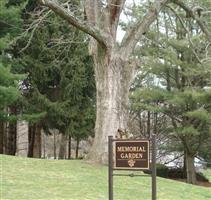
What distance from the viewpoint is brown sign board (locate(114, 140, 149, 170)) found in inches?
265

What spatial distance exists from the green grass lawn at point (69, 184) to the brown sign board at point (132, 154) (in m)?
1.99

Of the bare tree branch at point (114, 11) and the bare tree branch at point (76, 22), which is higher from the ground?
the bare tree branch at point (114, 11)

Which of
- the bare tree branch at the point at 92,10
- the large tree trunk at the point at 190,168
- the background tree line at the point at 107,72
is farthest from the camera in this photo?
the large tree trunk at the point at 190,168

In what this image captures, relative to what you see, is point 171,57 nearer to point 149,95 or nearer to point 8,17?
point 149,95

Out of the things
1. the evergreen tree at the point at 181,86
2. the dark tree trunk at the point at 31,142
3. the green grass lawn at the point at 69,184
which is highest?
the evergreen tree at the point at 181,86

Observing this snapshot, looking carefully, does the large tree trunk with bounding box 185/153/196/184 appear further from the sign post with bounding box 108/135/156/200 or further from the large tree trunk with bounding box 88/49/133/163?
the sign post with bounding box 108/135/156/200

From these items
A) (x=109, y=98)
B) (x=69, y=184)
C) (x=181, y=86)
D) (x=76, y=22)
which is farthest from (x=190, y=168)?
(x=69, y=184)

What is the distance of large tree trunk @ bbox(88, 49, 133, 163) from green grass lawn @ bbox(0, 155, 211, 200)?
769 millimetres

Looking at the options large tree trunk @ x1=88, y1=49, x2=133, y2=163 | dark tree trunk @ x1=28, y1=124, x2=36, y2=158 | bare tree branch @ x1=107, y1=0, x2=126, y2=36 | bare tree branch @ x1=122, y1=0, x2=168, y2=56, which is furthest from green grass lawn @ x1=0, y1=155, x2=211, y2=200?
dark tree trunk @ x1=28, y1=124, x2=36, y2=158

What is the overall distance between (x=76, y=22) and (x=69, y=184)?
4916 mm

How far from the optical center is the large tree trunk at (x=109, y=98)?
13.5 metres

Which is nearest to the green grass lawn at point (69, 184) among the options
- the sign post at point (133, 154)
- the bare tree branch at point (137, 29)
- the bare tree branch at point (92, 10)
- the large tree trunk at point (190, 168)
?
the sign post at point (133, 154)

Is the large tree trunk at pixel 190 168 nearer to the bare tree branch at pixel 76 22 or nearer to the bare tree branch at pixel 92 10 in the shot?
the bare tree branch at pixel 76 22

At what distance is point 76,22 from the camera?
1321cm
